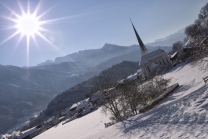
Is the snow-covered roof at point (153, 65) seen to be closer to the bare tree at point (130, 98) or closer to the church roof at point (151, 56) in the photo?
the church roof at point (151, 56)

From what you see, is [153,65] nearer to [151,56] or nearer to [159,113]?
[151,56]

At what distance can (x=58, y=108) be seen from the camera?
5827 inches

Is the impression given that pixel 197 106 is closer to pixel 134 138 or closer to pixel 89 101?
pixel 134 138

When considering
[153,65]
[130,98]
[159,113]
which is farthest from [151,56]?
[159,113]

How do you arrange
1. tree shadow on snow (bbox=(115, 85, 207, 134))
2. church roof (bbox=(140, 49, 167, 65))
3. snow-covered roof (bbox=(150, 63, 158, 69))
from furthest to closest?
church roof (bbox=(140, 49, 167, 65))
snow-covered roof (bbox=(150, 63, 158, 69))
tree shadow on snow (bbox=(115, 85, 207, 134))

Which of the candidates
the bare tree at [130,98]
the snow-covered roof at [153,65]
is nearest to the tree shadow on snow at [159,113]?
the bare tree at [130,98]

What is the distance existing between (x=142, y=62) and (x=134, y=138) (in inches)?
2731

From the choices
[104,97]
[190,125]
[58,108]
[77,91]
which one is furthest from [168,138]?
[77,91]

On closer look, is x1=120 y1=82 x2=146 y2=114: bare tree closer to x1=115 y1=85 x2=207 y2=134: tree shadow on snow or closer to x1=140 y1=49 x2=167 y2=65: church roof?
x1=115 y1=85 x2=207 y2=134: tree shadow on snow

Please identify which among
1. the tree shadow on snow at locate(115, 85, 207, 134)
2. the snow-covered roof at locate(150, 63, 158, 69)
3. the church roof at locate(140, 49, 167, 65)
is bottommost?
the snow-covered roof at locate(150, 63, 158, 69)

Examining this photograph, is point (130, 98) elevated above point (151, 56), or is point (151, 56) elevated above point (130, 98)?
point (151, 56)

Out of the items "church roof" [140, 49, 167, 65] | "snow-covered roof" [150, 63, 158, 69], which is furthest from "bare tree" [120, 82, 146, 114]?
"church roof" [140, 49, 167, 65]

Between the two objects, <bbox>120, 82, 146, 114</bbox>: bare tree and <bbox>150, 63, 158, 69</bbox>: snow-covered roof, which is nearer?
<bbox>120, 82, 146, 114</bbox>: bare tree

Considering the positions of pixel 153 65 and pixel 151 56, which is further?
pixel 151 56
